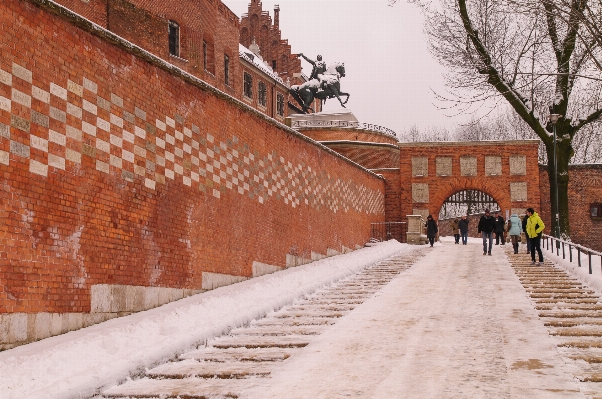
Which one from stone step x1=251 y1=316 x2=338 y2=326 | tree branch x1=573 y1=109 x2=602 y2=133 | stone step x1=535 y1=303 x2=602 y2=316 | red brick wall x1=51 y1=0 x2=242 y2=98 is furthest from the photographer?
tree branch x1=573 y1=109 x2=602 y2=133

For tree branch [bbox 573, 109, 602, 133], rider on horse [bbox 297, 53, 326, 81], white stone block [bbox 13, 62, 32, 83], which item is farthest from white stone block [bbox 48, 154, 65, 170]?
rider on horse [bbox 297, 53, 326, 81]

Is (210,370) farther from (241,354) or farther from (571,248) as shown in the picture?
(571,248)

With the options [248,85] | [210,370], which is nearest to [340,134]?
[248,85]

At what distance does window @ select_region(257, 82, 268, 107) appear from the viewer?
49.1 metres

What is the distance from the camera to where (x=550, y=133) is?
2656 centimetres

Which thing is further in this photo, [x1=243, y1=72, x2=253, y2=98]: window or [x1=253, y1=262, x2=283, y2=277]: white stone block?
[x1=243, y1=72, x2=253, y2=98]: window

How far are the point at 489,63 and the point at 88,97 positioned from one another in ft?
62.9

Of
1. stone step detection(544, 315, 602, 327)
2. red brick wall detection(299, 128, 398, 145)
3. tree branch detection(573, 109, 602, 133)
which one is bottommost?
stone step detection(544, 315, 602, 327)

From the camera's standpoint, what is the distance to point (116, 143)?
9367mm

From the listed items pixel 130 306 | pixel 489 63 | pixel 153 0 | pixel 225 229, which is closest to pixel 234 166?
pixel 225 229

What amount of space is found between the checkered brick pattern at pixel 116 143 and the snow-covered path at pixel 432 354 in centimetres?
358

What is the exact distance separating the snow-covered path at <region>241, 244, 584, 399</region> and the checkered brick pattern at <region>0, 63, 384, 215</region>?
3.58 m

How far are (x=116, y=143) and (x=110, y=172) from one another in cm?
47

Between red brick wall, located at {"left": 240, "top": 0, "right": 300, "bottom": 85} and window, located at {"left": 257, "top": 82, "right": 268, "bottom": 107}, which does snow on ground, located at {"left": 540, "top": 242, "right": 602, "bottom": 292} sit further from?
red brick wall, located at {"left": 240, "top": 0, "right": 300, "bottom": 85}
